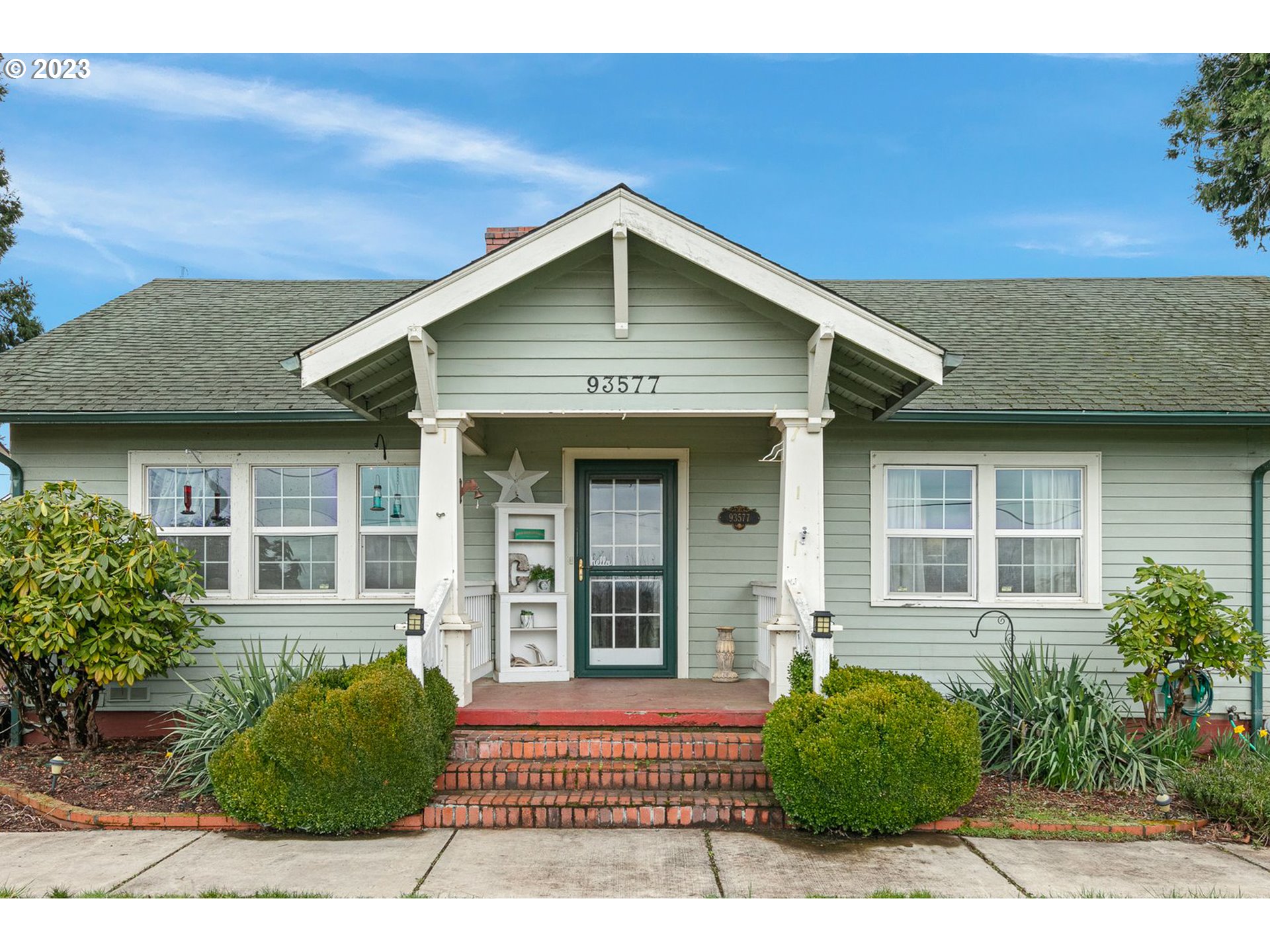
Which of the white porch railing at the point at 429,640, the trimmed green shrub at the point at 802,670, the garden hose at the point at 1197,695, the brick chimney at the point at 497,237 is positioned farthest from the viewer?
the brick chimney at the point at 497,237

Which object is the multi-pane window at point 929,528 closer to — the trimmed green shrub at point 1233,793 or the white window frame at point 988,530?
the white window frame at point 988,530

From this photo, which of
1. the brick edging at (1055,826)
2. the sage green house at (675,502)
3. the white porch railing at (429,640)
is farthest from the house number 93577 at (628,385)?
the brick edging at (1055,826)

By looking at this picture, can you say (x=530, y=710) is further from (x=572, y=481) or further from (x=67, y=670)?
(x=67, y=670)

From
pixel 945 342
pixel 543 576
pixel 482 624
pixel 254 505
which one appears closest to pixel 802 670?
pixel 543 576

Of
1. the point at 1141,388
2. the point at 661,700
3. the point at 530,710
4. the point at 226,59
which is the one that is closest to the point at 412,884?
the point at 530,710

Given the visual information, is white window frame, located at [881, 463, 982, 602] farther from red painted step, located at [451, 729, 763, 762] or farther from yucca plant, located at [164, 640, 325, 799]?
yucca plant, located at [164, 640, 325, 799]

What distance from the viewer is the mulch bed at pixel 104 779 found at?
20.8 ft

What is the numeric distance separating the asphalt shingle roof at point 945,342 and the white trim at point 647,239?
1.50 meters

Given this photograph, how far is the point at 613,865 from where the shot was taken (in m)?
5.13

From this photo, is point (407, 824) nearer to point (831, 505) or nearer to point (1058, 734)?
point (831, 505)

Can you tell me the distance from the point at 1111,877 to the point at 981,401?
4.26m

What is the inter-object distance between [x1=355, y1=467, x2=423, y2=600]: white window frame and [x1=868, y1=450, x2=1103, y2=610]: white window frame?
438 centimetres

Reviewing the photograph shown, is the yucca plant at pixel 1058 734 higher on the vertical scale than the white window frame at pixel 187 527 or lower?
lower

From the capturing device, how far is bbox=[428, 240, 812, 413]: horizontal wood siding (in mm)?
6816
